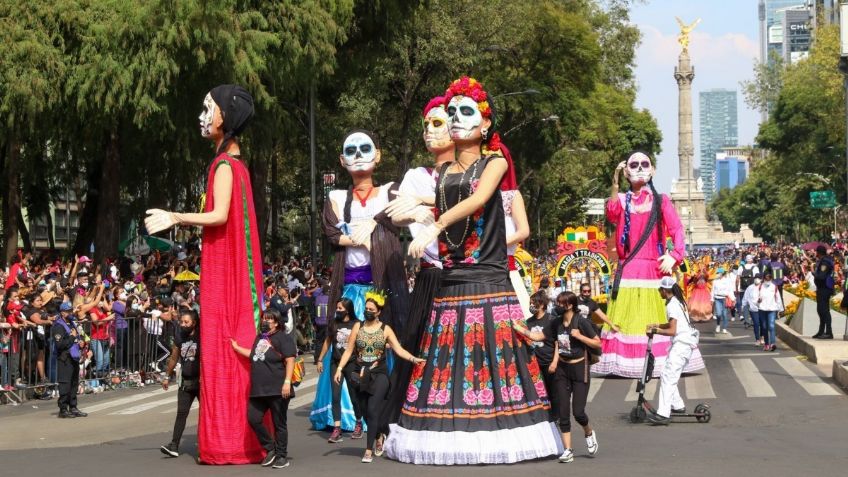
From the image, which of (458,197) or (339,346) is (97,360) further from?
(458,197)

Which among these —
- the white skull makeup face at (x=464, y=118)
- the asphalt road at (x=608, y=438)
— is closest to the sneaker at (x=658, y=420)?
the asphalt road at (x=608, y=438)

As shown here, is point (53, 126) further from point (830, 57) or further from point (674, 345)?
point (830, 57)

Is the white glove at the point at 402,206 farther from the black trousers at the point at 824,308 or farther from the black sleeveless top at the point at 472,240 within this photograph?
the black trousers at the point at 824,308

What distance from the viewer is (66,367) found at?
16.0 meters

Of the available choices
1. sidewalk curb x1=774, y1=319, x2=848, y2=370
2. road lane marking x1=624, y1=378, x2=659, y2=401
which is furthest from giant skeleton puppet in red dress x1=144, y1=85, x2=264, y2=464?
sidewalk curb x1=774, y1=319, x2=848, y2=370

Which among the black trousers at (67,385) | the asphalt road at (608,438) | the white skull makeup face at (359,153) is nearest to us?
the asphalt road at (608,438)

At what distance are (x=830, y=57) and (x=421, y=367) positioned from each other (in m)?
57.0

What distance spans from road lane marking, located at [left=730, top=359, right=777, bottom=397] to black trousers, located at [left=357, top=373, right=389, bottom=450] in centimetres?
687

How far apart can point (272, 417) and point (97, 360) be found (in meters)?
9.84

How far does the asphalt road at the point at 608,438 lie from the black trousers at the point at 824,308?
379cm

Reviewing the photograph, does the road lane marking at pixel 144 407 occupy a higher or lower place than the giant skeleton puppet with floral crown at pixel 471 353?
lower

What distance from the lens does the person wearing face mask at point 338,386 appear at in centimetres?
1230

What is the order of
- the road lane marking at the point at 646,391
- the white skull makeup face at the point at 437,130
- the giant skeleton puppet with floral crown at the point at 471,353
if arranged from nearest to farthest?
the giant skeleton puppet with floral crown at the point at 471,353 < the white skull makeup face at the point at 437,130 < the road lane marking at the point at 646,391

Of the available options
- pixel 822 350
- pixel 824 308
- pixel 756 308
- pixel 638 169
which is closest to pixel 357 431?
pixel 638 169
